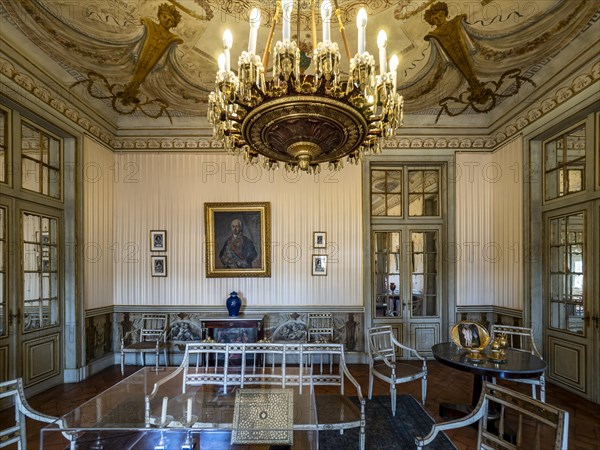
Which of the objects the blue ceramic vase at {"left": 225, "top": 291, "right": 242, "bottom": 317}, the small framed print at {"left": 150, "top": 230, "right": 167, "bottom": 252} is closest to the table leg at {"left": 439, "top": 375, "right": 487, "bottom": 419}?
the blue ceramic vase at {"left": 225, "top": 291, "right": 242, "bottom": 317}

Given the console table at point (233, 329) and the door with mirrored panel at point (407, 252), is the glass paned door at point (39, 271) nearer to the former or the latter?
the console table at point (233, 329)

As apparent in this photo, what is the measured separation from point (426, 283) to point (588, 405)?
2.52 meters

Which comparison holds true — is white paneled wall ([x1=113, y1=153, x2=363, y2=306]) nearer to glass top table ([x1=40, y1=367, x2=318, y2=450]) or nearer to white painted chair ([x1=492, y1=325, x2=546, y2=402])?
white painted chair ([x1=492, y1=325, x2=546, y2=402])

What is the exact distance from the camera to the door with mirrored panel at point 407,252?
→ 6047mm

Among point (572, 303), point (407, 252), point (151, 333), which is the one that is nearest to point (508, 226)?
point (572, 303)

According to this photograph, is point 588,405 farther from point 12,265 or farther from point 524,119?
point 12,265

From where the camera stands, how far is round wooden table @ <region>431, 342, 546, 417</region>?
3.07 metres

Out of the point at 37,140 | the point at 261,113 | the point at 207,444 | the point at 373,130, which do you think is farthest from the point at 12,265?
the point at 373,130

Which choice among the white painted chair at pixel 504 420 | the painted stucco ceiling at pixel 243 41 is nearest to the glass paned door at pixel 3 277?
the painted stucco ceiling at pixel 243 41

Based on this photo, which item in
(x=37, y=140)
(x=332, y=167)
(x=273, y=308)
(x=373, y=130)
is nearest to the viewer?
(x=373, y=130)

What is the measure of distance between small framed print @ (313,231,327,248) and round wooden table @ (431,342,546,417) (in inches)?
100

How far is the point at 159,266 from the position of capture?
19.5 ft

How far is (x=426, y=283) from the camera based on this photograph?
612 cm

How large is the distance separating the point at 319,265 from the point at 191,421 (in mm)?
3740
